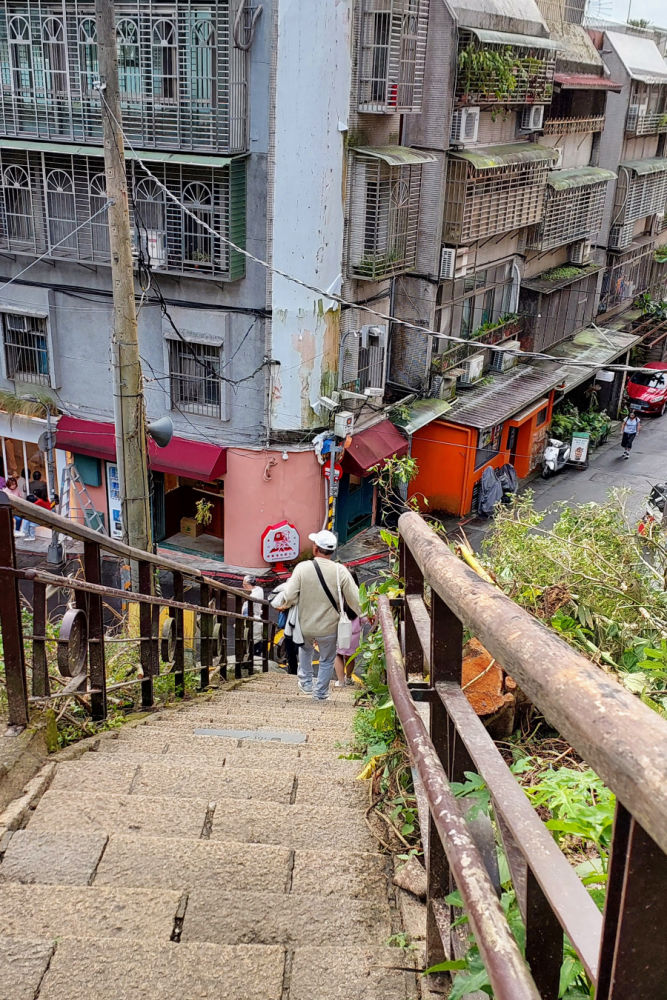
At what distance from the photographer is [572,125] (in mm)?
24547

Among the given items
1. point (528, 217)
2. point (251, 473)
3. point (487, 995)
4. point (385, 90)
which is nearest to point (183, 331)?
point (251, 473)

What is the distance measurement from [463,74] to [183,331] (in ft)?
25.1

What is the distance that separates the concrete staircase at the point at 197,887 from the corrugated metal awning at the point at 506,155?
16.4 meters

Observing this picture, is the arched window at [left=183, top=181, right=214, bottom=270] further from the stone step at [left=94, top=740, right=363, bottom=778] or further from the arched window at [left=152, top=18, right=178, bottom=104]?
the stone step at [left=94, top=740, right=363, bottom=778]

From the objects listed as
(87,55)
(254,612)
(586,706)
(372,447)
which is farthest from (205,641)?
(87,55)

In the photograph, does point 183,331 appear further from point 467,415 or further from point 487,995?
point 487,995

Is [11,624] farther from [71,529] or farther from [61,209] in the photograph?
[61,209]

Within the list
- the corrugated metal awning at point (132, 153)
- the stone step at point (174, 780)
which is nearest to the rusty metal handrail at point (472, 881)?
the stone step at point (174, 780)

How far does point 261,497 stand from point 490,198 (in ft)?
27.8

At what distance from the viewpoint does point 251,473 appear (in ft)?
56.6

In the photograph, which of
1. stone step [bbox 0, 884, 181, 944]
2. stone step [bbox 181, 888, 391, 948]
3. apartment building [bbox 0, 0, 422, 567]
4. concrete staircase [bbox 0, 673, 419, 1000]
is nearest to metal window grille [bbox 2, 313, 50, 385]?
apartment building [bbox 0, 0, 422, 567]

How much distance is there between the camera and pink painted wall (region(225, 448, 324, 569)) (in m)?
17.2

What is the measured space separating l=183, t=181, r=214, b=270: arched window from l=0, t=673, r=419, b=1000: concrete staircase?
12828 mm

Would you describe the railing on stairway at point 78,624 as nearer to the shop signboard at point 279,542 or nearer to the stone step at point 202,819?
the stone step at point 202,819
